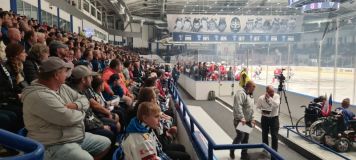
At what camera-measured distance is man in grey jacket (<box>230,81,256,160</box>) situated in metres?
6.26

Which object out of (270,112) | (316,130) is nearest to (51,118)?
(270,112)

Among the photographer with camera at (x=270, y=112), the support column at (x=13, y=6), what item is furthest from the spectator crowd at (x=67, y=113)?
the support column at (x=13, y=6)

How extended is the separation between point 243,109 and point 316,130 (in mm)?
2487

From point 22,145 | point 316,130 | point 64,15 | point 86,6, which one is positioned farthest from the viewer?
point 86,6

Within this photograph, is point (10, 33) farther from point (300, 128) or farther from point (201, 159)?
point (300, 128)

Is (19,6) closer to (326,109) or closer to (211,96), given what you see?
(211,96)

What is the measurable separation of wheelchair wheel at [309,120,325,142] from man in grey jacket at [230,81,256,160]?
7.04 ft

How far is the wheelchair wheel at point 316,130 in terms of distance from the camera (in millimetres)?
7691

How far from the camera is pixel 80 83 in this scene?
3389 millimetres

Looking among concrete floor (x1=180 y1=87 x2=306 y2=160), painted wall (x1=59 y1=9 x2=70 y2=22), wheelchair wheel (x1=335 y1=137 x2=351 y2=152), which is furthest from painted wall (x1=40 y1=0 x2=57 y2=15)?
wheelchair wheel (x1=335 y1=137 x2=351 y2=152)

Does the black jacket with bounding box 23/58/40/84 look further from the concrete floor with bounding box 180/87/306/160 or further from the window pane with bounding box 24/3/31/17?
the window pane with bounding box 24/3/31/17

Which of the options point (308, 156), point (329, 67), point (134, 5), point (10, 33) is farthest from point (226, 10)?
point (10, 33)

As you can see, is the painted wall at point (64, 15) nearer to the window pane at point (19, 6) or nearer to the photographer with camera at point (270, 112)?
the window pane at point (19, 6)

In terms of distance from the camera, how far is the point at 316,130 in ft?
25.8
